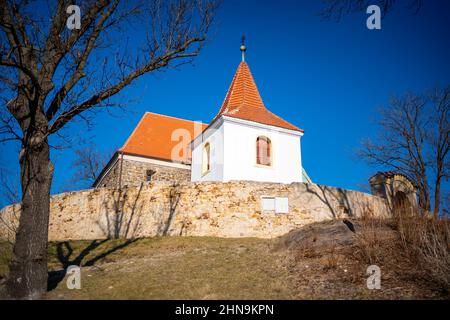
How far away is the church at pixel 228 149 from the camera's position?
17906 mm

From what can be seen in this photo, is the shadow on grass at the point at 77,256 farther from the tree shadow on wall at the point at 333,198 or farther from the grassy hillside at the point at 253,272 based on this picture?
the tree shadow on wall at the point at 333,198

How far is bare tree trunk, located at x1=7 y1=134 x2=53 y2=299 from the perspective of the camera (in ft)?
19.5

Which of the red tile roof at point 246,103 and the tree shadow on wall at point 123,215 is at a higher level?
the red tile roof at point 246,103

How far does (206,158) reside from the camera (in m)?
20.0

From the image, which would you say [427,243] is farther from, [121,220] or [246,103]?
[246,103]

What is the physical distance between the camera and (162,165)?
23.9 meters

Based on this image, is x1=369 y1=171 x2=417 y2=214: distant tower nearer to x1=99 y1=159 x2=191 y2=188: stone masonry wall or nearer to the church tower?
the church tower

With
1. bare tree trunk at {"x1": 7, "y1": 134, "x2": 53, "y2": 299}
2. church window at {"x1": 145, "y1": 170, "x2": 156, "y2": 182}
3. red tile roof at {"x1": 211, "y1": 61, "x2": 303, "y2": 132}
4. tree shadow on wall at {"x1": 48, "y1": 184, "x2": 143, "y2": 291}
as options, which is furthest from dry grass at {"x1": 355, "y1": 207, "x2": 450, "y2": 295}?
church window at {"x1": 145, "y1": 170, "x2": 156, "y2": 182}

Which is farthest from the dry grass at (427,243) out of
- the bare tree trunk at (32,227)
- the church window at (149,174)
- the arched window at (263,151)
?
the church window at (149,174)

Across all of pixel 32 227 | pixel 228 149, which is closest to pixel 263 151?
pixel 228 149

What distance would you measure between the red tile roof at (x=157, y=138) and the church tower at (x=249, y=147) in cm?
471

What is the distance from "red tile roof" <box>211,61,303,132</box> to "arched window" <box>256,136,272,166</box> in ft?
3.20
